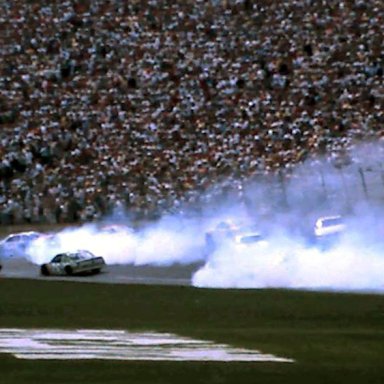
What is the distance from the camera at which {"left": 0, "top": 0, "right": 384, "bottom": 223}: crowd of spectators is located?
36.1m

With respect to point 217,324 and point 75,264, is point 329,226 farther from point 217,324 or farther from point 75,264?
point 217,324

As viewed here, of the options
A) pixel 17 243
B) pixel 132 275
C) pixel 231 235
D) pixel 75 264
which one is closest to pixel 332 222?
pixel 231 235

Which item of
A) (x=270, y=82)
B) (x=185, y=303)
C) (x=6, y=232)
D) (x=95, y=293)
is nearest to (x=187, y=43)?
(x=270, y=82)

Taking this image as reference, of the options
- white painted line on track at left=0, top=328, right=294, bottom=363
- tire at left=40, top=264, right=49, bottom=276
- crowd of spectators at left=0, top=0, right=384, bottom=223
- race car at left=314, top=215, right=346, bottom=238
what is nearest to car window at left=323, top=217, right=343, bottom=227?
race car at left=314, top=215, right=346, bottom=238

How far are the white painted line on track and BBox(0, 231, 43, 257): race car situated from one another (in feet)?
72.5

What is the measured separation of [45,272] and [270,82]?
391 inches

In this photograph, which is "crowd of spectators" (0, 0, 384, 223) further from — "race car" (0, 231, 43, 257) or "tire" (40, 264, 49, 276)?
"tire" (40, 264, 49, 276)

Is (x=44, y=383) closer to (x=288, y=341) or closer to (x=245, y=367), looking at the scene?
(x=245, y=367)

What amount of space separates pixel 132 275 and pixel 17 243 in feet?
27.9

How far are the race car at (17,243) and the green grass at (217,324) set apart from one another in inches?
383

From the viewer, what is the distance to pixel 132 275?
31438 mm

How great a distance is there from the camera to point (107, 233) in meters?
36.2

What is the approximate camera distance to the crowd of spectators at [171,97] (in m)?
36.1

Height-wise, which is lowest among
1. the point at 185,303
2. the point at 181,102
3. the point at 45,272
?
the point at 185,303
